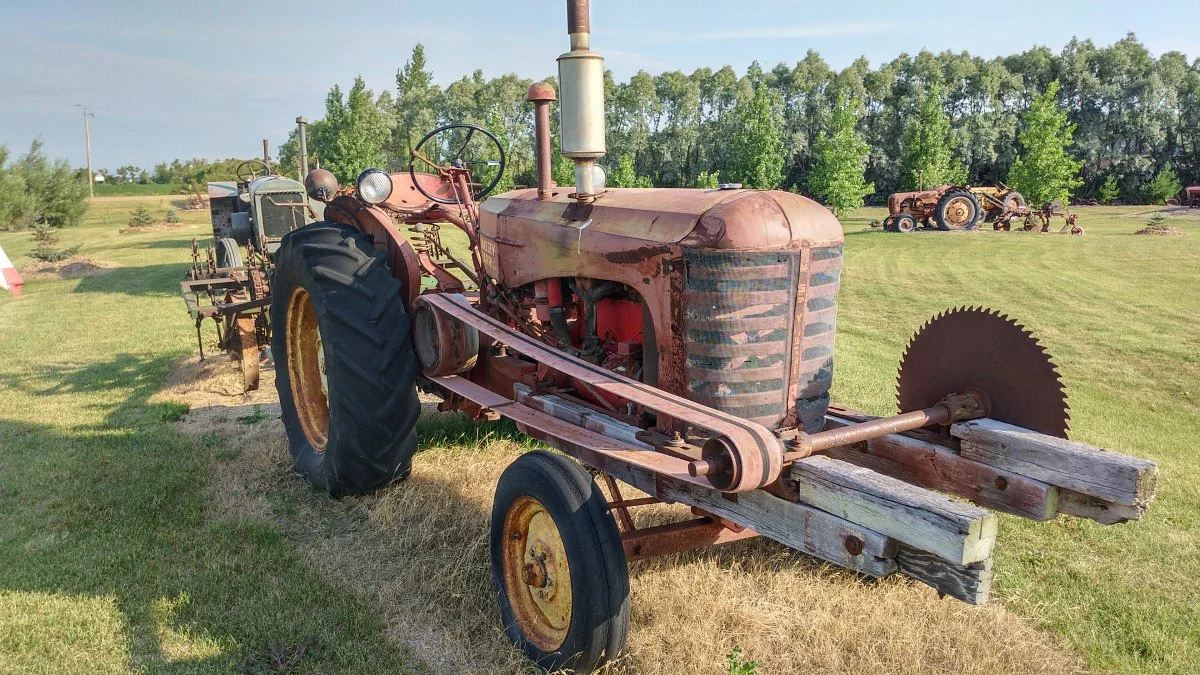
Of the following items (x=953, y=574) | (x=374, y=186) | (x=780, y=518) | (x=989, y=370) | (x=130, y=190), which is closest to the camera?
(x=953, y=574)

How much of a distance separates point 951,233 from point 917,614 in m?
20.1

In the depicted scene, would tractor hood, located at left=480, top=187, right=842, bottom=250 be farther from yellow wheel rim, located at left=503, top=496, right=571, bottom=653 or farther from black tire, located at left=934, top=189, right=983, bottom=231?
black tire, located at left=934, top=189, right=983, bottom=231

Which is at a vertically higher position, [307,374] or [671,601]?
[307,374]

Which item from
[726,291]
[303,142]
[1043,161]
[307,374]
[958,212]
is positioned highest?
[1043,161]

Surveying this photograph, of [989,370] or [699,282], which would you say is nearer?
[699,282]

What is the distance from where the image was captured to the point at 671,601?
3.25 meters

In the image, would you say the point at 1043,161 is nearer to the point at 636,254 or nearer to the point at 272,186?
the point at 272,186

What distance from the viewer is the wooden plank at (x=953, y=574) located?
1.99m

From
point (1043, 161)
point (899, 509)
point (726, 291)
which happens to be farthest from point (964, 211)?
point (899, 509)

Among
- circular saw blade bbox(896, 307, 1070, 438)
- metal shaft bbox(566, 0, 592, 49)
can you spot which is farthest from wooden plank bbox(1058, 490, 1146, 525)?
metal shaft bbox(566, 0, 592, 49)

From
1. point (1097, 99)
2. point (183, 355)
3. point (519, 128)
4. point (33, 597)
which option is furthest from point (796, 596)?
point (1097, 99)

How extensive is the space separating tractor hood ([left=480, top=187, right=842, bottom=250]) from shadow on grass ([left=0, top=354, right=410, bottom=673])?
5.97 ft

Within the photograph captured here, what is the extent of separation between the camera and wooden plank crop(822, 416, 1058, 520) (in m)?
2.65

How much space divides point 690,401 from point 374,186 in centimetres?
254
